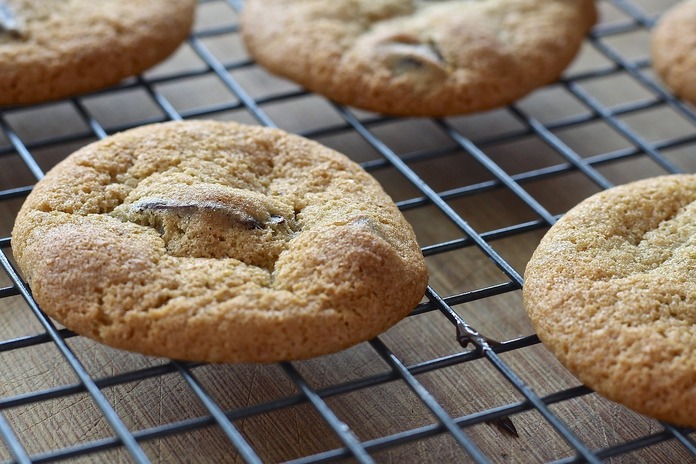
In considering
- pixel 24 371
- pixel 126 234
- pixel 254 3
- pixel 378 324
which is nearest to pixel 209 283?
pixel 126 234

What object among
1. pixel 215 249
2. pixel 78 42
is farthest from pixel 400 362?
pixel 78 42

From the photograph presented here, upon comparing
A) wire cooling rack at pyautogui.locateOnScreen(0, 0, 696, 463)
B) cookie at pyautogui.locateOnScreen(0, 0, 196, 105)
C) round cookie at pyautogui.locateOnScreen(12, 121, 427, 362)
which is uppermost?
cookie at pyautogui.locateOnScreen(0, 0, 196, 105)

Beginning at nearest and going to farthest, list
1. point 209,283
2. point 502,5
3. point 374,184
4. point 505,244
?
point 209,283
point 374,184
point 505,244
point 502,5

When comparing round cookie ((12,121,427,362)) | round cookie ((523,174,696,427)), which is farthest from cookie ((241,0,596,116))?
round cookie ((523,174,696,427))

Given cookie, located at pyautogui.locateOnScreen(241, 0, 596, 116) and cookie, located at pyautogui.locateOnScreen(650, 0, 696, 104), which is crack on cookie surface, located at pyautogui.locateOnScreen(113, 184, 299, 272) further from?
cookie, located at pyautogui.locateOnScreen(650, 0, 696, 104)

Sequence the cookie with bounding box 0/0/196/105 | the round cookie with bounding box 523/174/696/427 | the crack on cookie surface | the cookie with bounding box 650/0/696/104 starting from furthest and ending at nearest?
the cookie with bounding box 650/0/696/104
the cookie with bounding box 0/0/196/105
the crack on cookie surface
the round cookie with bounding box 523/174/696/427

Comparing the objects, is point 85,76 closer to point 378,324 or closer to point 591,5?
point 378,324

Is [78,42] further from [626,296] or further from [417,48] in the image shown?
[626,296]
